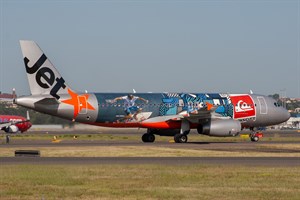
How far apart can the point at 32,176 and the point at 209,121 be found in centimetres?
3402

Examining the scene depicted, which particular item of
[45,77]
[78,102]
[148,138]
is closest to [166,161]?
[78,102]

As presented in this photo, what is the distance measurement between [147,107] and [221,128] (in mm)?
7351

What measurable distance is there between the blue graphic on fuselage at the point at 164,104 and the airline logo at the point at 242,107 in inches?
22.2

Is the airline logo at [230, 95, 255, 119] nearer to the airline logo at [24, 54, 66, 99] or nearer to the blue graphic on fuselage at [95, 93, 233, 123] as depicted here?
the blue graphic on fuselage at [95, 93, 233, 123]

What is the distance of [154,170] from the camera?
31109 millimetres

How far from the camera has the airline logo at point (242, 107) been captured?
212 feet

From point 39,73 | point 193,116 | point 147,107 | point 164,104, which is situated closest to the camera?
point 39,73

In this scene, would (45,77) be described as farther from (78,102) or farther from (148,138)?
(148,138)

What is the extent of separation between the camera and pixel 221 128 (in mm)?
59844

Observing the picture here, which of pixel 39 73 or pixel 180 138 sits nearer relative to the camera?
pixel 39 73

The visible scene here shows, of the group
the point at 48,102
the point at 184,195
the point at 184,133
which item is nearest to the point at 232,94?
the point at 184,133

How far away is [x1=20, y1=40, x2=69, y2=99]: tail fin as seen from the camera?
194 feet

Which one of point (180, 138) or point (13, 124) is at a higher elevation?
point (13, 124)

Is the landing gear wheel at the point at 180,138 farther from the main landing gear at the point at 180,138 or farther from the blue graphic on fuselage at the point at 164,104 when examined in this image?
the blue graphic on fuselage at the point at 164,104
